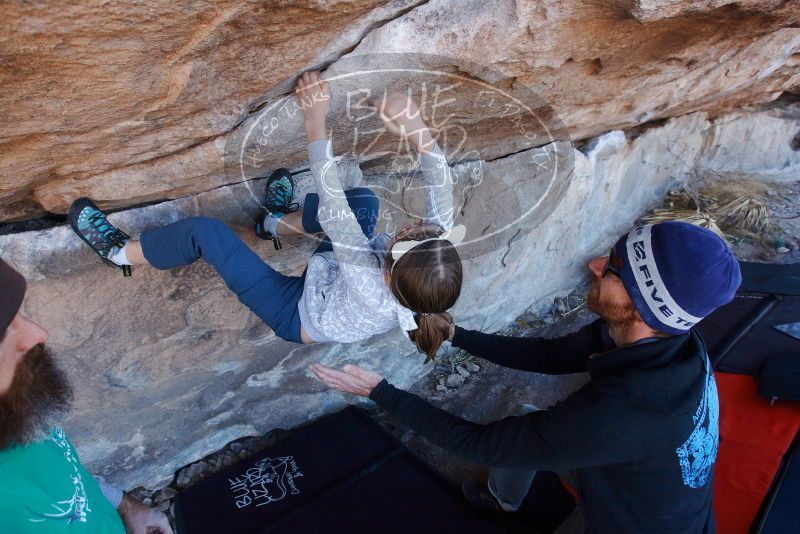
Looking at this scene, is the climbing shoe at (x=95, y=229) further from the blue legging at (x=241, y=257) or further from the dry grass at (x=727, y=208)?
the dry grass at (x=727, y=208)

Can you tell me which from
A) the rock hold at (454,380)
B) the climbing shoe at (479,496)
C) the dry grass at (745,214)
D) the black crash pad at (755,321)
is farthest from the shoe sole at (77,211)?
the dry grass at (745,214)

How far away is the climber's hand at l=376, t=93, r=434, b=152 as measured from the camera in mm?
1437

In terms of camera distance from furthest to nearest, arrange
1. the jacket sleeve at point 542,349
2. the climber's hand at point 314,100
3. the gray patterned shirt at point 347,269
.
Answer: the jacket sleeve at point 542,349, the gray patterned shirt at point 347,269, the climber's hand at point 314,100

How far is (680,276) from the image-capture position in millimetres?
1166

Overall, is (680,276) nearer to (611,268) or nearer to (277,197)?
(611,268)

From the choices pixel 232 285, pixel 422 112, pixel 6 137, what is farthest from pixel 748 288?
pixel 6 137

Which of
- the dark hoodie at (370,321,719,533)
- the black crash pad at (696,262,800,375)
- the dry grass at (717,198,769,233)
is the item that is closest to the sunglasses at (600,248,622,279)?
the dark hoodie at (370,321,719,533)

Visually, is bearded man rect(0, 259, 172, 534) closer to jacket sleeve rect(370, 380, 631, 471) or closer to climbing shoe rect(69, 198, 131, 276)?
climbing shoe rect(69, 198, 131, 276)

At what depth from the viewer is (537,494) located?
2.29 metres

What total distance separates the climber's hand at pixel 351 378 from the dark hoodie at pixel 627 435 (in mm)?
65

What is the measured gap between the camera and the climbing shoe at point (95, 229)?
1405 mm

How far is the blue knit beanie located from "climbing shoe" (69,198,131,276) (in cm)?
135

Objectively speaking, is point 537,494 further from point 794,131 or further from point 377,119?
point 794,131

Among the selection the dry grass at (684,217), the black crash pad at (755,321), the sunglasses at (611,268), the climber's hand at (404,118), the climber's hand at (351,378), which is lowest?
the black crash pad at (755,321)
